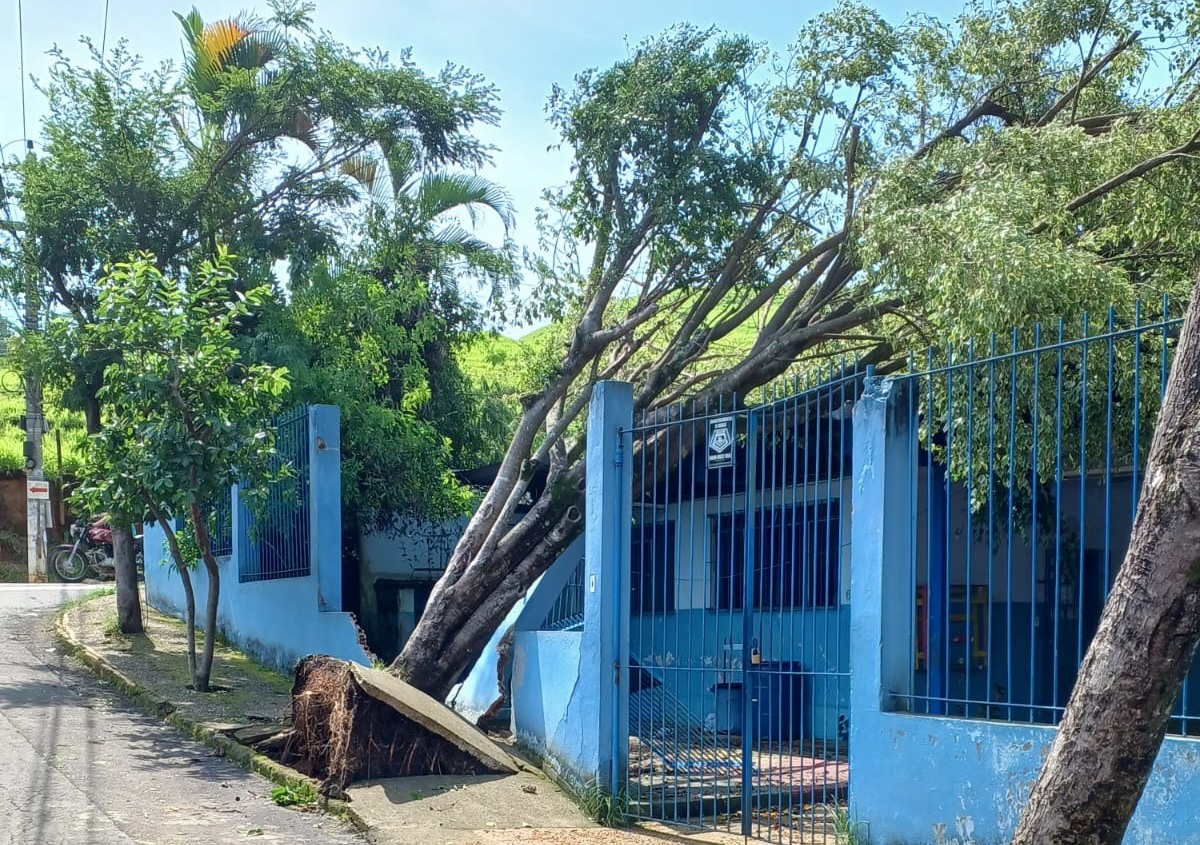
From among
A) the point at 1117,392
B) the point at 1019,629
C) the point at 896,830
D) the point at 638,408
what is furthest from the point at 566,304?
the point at 896,830

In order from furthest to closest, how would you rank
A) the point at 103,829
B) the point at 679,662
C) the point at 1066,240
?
the point at 1066,240 → the point at 679,662 → the point at 103,829

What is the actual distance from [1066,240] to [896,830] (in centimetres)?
450

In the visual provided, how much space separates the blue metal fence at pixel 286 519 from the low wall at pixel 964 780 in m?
7.01

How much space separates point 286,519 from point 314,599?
139 cm

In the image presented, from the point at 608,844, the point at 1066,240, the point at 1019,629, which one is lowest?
the point at 608,844

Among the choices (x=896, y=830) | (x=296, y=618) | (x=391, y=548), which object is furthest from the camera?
(x=391, y=548)

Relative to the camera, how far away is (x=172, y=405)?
10.5 meters

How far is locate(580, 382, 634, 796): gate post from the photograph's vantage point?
25.9 feet

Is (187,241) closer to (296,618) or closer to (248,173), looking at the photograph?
(248,173)

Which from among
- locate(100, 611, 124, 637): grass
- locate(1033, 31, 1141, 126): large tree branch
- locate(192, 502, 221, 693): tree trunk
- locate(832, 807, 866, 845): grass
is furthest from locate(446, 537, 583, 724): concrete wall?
locate(1033, 31, 1141, 126): large tree branch

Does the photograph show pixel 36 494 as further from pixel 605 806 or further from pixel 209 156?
pixel 605 806

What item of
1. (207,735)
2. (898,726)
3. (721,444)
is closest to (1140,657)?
(898,726)

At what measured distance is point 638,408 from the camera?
11422mm

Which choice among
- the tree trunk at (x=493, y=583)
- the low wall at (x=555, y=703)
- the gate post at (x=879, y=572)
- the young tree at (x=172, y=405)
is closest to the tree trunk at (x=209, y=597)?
the young tree at (x=172, y=405)
